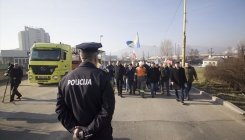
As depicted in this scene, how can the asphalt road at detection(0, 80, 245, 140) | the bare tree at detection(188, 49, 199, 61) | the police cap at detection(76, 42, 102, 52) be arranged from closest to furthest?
1. the police cap at detection(76, 42, 102, 52)
2. the asphalt road at detection(0, 80, 245, 140)
3. the bare tree at detection(188, 49, 199, 61)

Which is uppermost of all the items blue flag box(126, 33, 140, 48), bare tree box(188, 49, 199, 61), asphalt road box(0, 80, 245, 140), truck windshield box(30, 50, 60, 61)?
bare tree box(188, 49, 199, 61)

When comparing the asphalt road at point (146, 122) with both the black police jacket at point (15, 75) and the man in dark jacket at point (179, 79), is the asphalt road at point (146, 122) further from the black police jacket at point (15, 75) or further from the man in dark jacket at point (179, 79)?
the black police jacket at point (15, 75)

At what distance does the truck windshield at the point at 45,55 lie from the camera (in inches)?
429

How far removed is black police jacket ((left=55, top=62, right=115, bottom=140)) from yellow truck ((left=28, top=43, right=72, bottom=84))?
969 centimetres

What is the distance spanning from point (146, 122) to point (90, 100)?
3.50 meters

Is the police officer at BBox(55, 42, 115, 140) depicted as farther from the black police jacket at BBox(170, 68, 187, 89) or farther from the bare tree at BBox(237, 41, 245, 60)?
the bare tree at BBox(237, 41, 245, 60)

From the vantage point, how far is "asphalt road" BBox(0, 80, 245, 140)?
4.07m

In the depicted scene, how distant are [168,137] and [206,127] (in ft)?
4.59

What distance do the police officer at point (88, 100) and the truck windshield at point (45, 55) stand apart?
999 centimetres

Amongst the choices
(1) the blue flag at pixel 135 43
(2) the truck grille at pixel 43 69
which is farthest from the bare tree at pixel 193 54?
(2) the truck grille at pixel 43 69

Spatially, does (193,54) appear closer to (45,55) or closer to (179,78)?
(179,78)

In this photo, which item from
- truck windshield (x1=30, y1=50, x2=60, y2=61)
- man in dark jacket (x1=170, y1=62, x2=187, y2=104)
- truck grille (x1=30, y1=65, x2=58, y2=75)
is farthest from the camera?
truck windshield (x1=30, y1=50, x2=60, y2=61)

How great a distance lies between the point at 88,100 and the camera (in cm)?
190

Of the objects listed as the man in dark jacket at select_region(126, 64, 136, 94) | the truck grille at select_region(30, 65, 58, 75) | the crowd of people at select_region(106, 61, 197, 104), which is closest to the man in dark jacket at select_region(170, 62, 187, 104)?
the crowd of people at select_region(106, 61, 197, 104)
